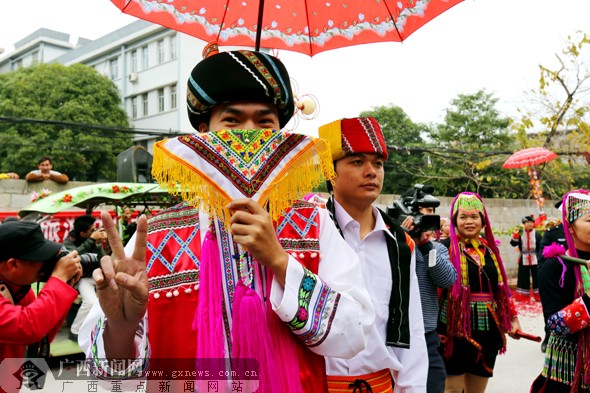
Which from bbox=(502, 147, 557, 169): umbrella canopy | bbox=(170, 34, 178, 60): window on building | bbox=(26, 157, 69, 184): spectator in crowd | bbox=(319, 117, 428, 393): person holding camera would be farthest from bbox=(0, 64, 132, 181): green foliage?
bbox=(319, 117, 428, 393): person holding camera

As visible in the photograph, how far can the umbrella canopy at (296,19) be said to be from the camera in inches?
90.6

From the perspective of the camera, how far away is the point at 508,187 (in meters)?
17.9

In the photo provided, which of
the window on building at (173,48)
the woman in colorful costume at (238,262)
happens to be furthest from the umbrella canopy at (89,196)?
the window on building at (173,48)

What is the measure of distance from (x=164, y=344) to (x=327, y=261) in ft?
1.81

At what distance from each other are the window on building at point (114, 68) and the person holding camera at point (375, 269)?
35838 mm

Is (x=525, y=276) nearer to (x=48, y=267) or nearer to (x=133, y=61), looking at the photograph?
(x=48, y=267)

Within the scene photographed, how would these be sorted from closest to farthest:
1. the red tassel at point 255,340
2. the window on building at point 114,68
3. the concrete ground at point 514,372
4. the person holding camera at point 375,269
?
the red tassel at point 255,340
the person holding camera at point 375,269
the concrete ground at point 514,372
the window on building at point 114,68

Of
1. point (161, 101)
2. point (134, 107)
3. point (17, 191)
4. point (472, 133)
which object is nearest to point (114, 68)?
point (134, 107)

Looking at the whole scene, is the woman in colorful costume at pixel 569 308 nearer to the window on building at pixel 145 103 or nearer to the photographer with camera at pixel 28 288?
the photographer with camera at pixel 28 288

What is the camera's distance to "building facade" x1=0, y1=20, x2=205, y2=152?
100ft

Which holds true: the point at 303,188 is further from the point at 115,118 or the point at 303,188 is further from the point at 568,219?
the point at 115,118

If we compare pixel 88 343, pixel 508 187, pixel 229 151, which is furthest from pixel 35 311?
pixel 508 187

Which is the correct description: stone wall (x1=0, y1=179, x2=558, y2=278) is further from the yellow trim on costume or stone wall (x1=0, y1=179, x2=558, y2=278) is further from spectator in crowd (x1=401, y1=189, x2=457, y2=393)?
the yellow trim on costume

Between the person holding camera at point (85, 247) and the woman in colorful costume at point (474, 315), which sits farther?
the person holding camera at point (85, 247)
